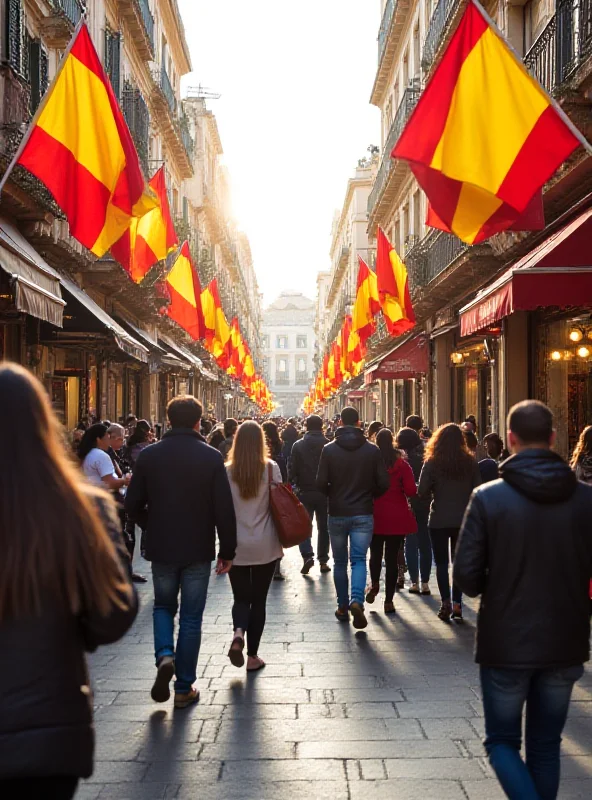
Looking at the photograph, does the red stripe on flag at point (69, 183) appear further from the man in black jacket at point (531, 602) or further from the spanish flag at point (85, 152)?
the man in black jacket at point (531, 602)

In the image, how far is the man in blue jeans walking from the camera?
8.05 m

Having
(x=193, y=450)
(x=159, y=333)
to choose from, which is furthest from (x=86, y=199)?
(x=159, y=333)

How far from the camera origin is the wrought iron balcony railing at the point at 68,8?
14.7 metres

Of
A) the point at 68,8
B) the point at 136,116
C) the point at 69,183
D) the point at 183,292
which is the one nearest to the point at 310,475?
the point at 69,183

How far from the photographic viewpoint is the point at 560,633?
3479 millimetres

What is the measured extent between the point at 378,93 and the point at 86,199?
2581 cm

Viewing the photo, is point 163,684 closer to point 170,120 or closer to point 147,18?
point 147,18

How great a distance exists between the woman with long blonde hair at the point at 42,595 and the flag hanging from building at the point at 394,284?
15284mm

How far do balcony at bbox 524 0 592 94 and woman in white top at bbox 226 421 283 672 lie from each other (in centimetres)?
608

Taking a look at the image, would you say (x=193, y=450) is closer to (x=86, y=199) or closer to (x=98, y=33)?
(x=86, y=199)

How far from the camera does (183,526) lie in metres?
5.60

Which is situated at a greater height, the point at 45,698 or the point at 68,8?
the point at 68,8

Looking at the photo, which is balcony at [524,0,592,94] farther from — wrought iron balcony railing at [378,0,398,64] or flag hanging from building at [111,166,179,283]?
wrought iron balcony railing at [378,0,398,64]

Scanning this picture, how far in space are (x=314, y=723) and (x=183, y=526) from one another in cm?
139
